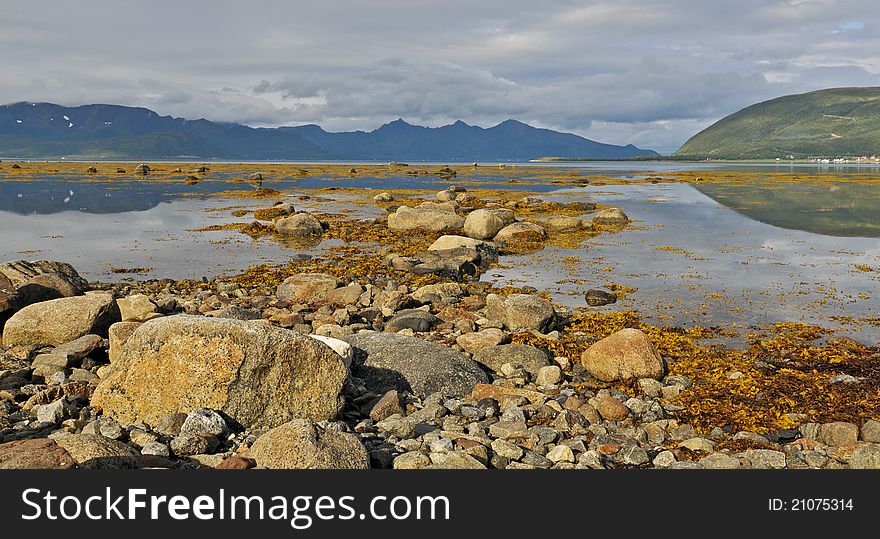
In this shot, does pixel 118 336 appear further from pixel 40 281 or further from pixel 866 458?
pixel 866 458

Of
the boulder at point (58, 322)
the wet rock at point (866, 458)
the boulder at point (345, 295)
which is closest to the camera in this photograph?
the wet rock at point (866, 458)

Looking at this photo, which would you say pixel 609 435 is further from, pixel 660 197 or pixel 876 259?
pixel 660 197

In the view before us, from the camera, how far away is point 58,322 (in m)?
15.1

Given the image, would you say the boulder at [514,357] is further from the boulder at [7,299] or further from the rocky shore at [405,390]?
the boulder at [7,299]

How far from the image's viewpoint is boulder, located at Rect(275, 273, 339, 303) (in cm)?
2111

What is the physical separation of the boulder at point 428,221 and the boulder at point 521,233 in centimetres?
422

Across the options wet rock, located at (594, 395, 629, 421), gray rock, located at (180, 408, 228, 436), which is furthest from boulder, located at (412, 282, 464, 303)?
gray rock, located at (180, 408, 228, 436)

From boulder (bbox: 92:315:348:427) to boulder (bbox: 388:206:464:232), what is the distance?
1174 inches

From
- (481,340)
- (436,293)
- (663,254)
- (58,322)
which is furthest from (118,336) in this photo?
(663,254)

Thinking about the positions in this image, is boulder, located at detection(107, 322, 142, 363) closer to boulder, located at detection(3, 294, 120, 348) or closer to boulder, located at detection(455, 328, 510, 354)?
boulder, located at detection(3, 294, 120, 348)

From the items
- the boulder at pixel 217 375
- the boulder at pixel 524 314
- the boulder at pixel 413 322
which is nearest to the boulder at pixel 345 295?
the boulder at pixel 413 322

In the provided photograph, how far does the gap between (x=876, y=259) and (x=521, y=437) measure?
1028 inches

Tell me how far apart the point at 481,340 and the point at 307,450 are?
7.68 m

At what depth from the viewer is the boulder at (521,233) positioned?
120 ft
